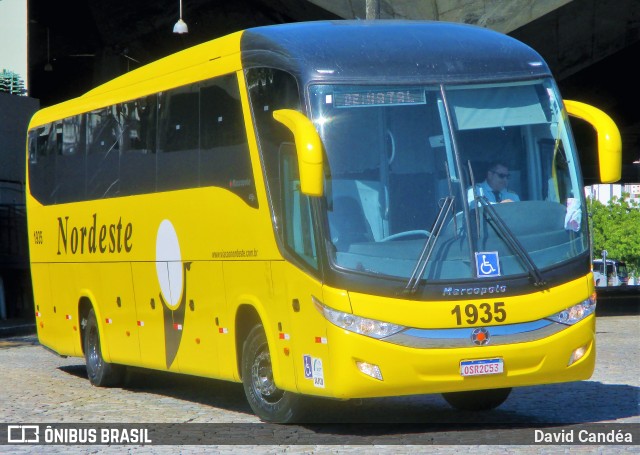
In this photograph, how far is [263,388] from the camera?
38.7 feet

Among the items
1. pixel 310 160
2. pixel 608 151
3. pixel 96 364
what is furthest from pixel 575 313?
pixel 96 364

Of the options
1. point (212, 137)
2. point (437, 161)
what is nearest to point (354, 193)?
point (437, 161)

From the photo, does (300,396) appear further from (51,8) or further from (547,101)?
(51,8)

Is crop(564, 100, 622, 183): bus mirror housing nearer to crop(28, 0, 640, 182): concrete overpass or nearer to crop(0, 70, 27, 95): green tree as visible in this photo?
crop(28, 0, 640, 182): concrete overpass

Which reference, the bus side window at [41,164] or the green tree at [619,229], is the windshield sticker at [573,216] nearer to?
the bus side window at [41,164]

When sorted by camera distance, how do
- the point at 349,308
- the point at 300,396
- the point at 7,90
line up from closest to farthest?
the point at 349,308
the point at 300,396
the point at 7,90

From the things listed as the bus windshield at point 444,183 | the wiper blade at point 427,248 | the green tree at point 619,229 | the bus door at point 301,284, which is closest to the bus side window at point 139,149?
the bus door at point 301,284

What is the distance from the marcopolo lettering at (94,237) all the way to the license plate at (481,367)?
5.57 meters

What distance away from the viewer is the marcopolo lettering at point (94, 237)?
1512 cm

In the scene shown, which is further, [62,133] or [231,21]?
[231,21]

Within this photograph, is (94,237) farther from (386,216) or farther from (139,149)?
(386,216)

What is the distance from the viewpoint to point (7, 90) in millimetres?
35000

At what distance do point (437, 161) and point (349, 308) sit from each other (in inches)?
56.9

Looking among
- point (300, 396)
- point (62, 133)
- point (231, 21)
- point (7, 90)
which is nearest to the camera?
point (300, 396)
